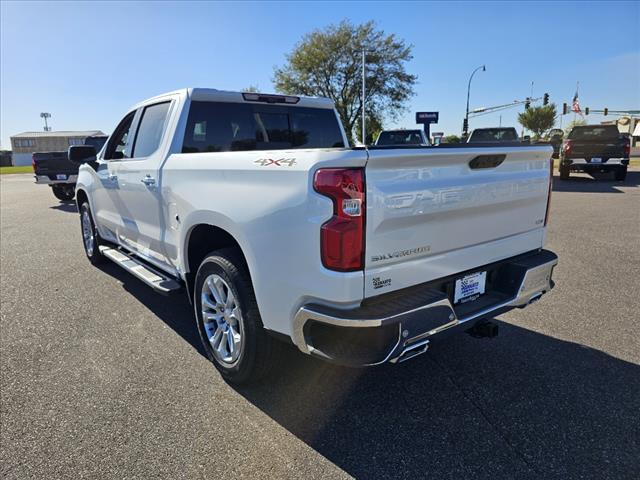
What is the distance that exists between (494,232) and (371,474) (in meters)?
1.66

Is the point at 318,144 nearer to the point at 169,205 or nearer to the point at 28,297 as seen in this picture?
the point at 169,205

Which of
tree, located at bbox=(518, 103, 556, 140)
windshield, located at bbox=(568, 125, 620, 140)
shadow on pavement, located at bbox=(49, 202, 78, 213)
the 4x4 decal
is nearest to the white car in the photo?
windshield, located at bbox=(568, 125, 620, 140)

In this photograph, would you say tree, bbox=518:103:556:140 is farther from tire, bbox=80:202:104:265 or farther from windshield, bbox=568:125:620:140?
tire, bbox=80:202:104:265

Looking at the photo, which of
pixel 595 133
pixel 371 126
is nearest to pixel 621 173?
pixel 595 133

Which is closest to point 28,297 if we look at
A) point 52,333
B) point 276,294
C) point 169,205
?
point 52,333

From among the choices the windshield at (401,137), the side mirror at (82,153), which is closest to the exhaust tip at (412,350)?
the side mirror at (82,153)

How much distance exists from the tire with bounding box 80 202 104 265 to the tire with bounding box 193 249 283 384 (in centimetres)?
346

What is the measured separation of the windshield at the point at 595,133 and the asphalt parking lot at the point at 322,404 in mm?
13040

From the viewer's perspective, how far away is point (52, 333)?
4.14 metres

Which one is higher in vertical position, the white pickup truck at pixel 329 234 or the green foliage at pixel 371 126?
the green foliage at pixel 371 126

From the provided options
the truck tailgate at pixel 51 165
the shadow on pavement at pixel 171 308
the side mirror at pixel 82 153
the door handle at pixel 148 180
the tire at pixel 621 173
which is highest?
the side mirror at pixel 82 153

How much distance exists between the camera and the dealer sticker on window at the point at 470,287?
111 inches

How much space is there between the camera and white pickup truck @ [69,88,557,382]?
2.24m

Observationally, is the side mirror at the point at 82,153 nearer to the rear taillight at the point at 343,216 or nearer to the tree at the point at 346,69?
the rear taillight at the point at 343,216
